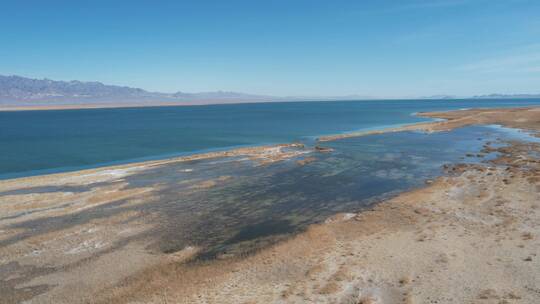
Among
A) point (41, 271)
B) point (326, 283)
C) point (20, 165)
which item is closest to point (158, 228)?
point (41, 271)

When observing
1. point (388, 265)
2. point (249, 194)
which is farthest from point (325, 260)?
point (249, 194)

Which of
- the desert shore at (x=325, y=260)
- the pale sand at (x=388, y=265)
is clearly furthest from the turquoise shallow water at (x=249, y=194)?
the pale sand at (x=388, y=265)

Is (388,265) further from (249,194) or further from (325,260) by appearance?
(249,194)

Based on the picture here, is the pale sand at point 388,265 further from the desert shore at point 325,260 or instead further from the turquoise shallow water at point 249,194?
the turquoise shallow water at point 249,194

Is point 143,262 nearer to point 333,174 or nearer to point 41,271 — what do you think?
point 41,271

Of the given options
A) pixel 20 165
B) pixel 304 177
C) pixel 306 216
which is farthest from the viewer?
pixel 20 165

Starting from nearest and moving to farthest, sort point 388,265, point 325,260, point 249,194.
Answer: point 388,265 < point 325,260 < point 249,194

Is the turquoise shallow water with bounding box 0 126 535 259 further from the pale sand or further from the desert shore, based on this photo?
the pale sand

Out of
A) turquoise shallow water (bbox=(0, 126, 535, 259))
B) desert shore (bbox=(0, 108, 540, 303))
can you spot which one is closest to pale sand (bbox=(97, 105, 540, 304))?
desert shore (bbox=(0, 108, 540, 303))
